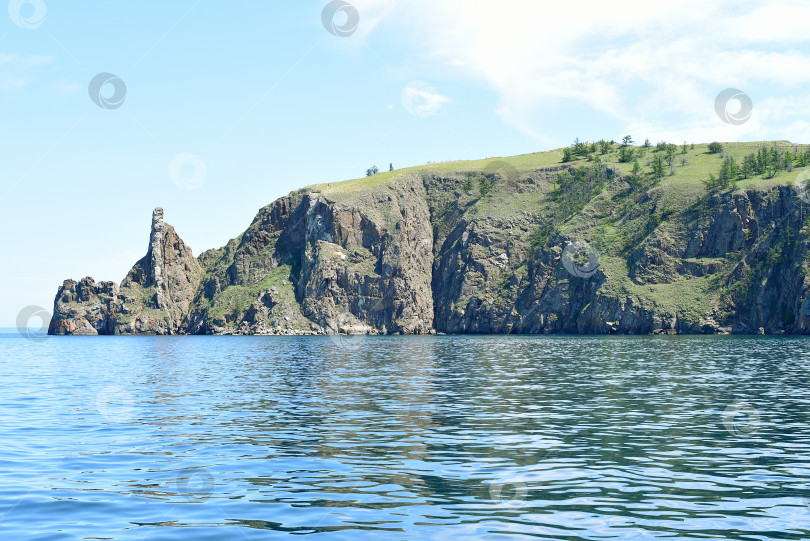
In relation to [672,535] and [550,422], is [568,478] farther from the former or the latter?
[550,422]

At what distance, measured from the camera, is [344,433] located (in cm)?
3016

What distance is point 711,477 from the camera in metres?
21.0

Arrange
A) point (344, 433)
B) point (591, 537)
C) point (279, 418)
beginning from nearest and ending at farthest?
1. point (591, 537)
2. point (344, 433)
3. point (279, 418)

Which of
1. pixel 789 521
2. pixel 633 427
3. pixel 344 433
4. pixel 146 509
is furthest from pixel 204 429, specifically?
pixel 789 521

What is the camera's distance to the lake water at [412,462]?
1644 centimetres

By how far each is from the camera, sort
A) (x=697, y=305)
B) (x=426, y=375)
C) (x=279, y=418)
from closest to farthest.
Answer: (x=279, y=418), (x=426, y=375), (x=697, y=305)

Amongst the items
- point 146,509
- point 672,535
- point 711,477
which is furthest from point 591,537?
point 146,509

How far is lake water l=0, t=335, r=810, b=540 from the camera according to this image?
16.4 m

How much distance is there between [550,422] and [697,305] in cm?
18128

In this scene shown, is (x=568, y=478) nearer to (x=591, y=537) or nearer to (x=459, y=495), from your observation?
(x=459, y=495)

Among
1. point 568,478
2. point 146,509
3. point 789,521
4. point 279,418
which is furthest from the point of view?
point 279,418

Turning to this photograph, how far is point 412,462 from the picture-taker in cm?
2369

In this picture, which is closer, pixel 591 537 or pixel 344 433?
pixel 591 537

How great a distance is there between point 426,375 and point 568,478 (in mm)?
40298
